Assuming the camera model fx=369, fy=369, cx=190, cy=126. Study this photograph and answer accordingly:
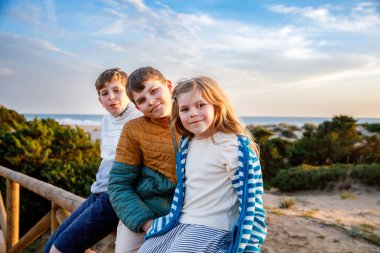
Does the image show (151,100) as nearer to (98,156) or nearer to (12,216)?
(12,216)

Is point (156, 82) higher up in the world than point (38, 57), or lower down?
lower down

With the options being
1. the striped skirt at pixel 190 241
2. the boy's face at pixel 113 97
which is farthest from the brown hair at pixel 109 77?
the striped skirt at pixel 190 241

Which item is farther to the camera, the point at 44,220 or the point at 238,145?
the point at 44,220

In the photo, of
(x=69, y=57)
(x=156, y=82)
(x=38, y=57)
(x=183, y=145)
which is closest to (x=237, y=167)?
(x=183, y=145)

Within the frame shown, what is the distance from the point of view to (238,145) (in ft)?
4.95

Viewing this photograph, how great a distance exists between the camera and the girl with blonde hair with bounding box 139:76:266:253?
1396 millimetres

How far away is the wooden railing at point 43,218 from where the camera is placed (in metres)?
2.52

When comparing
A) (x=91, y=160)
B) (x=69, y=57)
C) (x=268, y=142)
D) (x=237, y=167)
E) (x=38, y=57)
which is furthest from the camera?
(x=38, y=57)

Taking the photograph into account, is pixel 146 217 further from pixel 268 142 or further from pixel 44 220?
pixel 268 142

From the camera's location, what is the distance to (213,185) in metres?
1.54

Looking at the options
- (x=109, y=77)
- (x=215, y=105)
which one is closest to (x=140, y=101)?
(x=215, y=105)

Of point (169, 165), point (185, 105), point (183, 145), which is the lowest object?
point (169, 165)

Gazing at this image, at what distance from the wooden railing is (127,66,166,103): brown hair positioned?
0.89 metres

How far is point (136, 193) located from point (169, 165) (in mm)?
212
